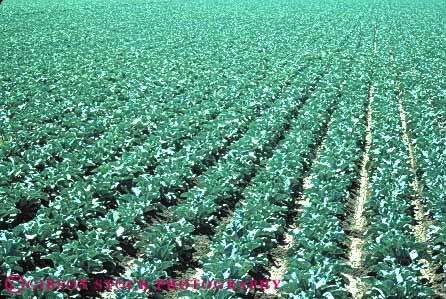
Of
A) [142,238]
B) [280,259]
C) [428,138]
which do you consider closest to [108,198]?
[142,238]

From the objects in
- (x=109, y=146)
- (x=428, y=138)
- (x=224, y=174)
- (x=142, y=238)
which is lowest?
(x=142, y=238)

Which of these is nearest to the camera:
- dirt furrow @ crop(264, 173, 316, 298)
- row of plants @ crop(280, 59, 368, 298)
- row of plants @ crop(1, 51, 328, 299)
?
row of plants @ crop(280, 59, 368, 298)

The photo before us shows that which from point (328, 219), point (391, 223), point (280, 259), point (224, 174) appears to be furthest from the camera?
point (224, 174)

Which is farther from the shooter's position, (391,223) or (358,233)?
(358,233)

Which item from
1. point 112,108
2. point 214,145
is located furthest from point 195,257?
point 112,108

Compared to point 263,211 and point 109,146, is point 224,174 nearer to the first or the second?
point 263,211

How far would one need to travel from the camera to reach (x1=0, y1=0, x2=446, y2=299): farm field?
8.16 m

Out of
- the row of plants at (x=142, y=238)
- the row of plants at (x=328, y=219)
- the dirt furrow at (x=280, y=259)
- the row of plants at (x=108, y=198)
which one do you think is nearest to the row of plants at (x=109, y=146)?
the row of plants at (x=108, y=198)

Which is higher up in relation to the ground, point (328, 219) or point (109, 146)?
point (109, 146)

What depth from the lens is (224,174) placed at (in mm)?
11492

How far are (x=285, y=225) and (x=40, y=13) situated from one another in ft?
138

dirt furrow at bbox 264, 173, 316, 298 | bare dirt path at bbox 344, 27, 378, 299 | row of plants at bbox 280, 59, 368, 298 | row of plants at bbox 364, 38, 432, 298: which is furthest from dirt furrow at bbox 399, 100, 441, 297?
dirt furrow at bbox 264, 173, 316, 298

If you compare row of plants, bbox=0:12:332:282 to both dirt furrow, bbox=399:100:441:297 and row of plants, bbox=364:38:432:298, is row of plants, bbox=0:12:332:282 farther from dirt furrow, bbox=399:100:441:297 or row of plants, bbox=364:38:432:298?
dirt furrow, bbox=399:100:441:297

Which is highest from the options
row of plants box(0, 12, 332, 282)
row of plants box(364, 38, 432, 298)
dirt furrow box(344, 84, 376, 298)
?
row of plants box(0, 12, 332, 282)
